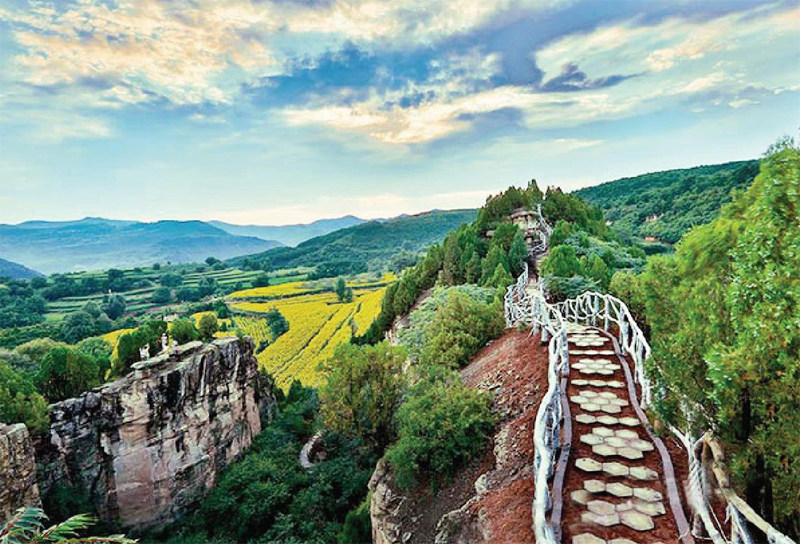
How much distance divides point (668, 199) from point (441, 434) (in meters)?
79.3

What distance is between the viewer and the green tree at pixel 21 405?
17531 mm

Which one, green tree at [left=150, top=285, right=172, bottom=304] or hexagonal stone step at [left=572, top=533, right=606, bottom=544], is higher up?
hexagonal stone step at [left=572, top=533, right=606, bottom=544]

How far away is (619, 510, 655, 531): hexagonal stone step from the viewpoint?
4852mm

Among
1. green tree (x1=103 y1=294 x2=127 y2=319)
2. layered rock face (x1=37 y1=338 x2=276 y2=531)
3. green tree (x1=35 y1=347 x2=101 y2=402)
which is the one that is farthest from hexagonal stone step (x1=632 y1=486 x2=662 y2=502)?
green tree (x1=103 y1=294 x2=127 y2=319)

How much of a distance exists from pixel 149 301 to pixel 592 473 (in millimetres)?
103208

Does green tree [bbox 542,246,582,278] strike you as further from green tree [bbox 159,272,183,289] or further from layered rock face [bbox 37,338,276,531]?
green tree [bbox 159,272,183,289]

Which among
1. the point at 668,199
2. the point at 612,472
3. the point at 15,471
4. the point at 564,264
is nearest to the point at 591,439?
the point at 612,472

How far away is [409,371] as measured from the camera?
18953mm

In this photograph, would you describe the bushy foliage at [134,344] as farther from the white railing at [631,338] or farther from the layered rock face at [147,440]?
the white railing at [631,338]

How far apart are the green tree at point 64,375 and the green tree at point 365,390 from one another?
1514 cm

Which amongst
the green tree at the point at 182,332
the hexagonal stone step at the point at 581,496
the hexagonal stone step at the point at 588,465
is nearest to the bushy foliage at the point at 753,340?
the hexagonal stone step at the point at 581,496

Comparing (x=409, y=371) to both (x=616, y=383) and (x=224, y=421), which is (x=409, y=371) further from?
(x=224, y=421)

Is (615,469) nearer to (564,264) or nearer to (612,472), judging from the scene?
(612,472)

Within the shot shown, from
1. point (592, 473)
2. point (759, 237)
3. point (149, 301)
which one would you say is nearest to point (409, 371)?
point (592, 473)
